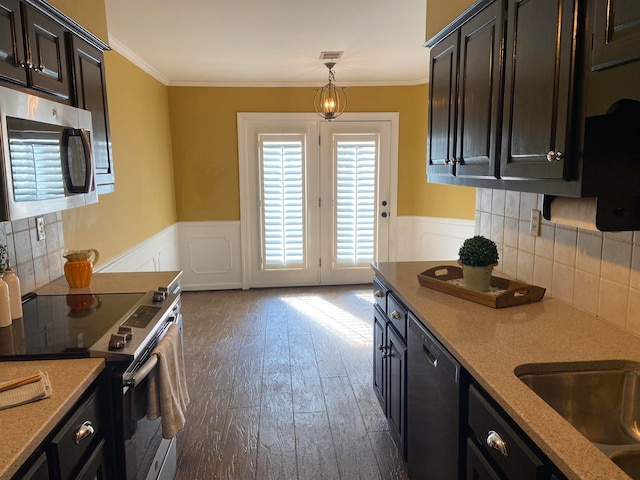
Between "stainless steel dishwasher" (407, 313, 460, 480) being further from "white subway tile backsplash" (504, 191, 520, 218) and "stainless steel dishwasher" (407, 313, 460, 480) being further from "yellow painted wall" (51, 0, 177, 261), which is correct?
"yellow painted wall" (51, 0, 177, 261)

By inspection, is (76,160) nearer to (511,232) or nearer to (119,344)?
(119,344)

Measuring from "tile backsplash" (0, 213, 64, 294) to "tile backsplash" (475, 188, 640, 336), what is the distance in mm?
2413

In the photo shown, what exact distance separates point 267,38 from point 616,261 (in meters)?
2.88

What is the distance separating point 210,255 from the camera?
548cm

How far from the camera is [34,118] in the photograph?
5.33 feet

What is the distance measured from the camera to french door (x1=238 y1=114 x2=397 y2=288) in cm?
528

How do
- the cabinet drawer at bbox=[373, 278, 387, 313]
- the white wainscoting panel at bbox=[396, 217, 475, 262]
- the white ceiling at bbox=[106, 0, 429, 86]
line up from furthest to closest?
the white wainscoting panel at bbox=[396, 217, 475, 262] → the white ceiling at bbox=[106, 0, 429, 86] → the cabinet drawer at bbox=[373, 278, 387, 313]

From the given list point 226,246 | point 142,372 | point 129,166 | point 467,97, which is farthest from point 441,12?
point 226,246

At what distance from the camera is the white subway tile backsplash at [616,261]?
1589 millimetres

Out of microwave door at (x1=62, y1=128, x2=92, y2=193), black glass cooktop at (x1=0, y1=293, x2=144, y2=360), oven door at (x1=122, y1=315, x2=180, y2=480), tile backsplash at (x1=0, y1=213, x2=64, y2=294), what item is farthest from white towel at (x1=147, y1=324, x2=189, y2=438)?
tile backsplash at (x1=0, y1=213, x2=64, y2=294)

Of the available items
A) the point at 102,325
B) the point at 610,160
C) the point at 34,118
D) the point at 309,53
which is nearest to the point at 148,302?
the point at 102,325

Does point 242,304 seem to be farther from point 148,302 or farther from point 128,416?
point 128,416

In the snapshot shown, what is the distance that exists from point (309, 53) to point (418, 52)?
96 centimetres

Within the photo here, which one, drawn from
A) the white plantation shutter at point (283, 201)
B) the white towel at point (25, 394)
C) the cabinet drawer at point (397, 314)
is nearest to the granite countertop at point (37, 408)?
the white towel at point (25, 394)
